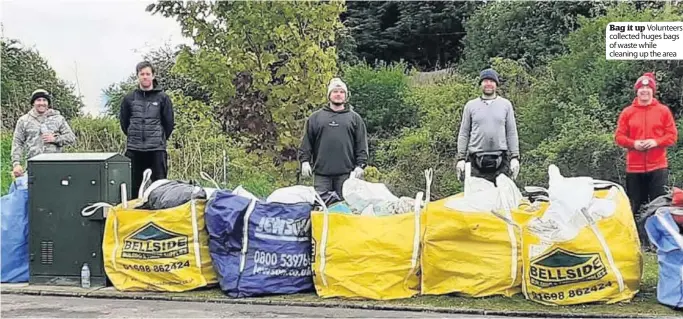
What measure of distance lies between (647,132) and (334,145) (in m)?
2.35

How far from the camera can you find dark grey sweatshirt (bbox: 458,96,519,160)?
6.83 m

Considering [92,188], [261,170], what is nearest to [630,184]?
[92,188]

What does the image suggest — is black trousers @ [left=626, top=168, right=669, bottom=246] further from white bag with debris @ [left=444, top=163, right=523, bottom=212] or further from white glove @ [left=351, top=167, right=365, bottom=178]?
white glove @ [left=351, top=167, right=365, bottom=178]

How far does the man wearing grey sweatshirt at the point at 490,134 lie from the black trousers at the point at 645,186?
882mm

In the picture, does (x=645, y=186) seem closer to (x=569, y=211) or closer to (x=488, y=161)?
(x=488, y=161)

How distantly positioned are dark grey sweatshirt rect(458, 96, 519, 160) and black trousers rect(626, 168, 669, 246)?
900 mm

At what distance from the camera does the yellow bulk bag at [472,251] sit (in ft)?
17.7

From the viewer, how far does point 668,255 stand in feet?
17.1

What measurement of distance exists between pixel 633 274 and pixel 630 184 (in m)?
1.58

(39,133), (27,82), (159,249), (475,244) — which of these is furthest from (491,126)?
(27,82)

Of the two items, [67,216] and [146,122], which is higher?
[146,122]

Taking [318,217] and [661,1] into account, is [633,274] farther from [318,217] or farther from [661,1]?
[661,1]

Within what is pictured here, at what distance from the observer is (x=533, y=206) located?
5586 mm

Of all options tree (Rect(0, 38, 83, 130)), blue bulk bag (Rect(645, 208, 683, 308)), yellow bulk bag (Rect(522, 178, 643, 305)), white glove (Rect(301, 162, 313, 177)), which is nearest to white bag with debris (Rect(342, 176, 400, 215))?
white glove (Rect(301, 162, 313, 177))
